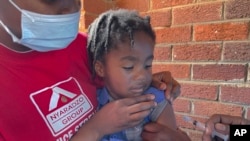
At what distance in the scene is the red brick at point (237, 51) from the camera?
4.32ft

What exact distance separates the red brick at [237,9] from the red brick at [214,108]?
482 millimetres

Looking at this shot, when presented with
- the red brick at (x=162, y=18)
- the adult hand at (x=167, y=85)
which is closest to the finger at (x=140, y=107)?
the adult hand at (x=167, y=85)

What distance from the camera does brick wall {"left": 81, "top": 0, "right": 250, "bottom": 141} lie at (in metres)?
1.34

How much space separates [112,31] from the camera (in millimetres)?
958

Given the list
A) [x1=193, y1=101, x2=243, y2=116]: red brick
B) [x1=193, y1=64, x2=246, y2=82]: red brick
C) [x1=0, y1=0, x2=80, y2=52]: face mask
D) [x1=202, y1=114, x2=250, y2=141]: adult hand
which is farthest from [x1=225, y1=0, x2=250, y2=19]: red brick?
[x1=0, y1=0, x2=80, y2=52]: face mask

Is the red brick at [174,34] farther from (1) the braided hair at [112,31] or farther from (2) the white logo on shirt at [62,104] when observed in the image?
(2) the white logo on shirt at [62,104]

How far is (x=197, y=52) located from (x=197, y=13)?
223 mm

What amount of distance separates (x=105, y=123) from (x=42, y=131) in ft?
0.64

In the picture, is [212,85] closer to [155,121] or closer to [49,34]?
[155,121]

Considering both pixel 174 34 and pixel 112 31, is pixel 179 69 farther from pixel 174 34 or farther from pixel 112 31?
pixel 112 31

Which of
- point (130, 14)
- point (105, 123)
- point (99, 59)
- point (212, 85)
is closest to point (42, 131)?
point (105, 123)

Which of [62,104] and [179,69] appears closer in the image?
[62,104]

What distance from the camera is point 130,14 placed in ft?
3.36

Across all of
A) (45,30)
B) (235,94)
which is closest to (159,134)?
(45,30)
